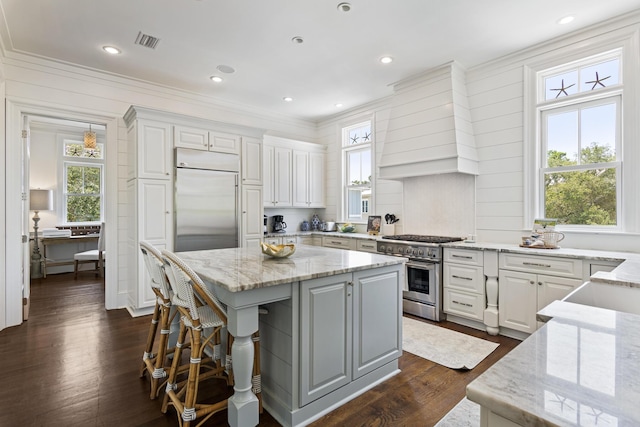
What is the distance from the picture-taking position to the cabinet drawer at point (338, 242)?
4.72 m

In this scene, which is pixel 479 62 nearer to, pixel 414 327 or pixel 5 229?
pixel 414 327

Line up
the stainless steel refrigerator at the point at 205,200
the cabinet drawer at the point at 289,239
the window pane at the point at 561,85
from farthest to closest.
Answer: the cabinet drawer at the point at 289,239 → the stainless steel refrigerator at the point at 205,200 → the window pane at the point at 561,85

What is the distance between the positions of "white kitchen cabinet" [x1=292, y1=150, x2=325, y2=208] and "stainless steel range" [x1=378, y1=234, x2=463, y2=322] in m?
2.15

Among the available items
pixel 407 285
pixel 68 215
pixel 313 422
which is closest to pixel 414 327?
pixel 407 285

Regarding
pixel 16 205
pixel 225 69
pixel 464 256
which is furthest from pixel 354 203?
pixel 16 205

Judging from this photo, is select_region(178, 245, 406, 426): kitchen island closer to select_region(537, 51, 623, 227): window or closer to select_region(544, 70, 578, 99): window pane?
select_region(537, 51, 623, 227): window

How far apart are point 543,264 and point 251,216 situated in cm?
354

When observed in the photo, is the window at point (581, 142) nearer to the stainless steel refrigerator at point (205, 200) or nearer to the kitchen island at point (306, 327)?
the kitchen island at point (306, 327)

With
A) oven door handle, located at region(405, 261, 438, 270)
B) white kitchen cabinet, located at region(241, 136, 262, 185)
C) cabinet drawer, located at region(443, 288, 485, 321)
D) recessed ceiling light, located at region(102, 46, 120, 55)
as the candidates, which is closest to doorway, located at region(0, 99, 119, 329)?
recessed ceiling light, located at region(102, 46, 120, 55)

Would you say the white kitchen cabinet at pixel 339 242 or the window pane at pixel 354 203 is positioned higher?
the window pane at pixel 354 203

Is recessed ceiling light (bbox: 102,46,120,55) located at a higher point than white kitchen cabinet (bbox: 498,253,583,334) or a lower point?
higher

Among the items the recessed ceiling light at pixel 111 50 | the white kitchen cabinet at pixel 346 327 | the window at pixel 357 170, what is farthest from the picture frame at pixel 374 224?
the recessed ceiling light at pixel 111 50

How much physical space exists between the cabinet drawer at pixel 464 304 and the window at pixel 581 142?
119 cm

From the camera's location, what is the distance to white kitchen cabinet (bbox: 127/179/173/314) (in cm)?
384
